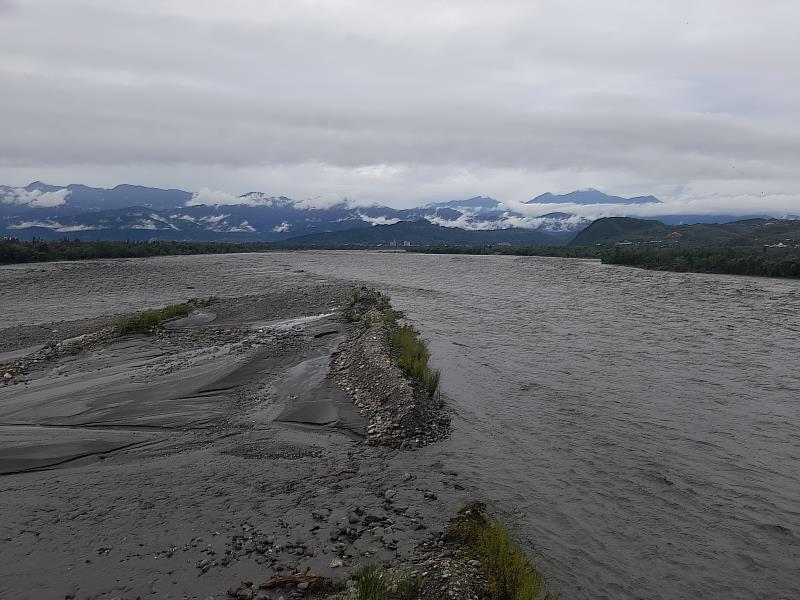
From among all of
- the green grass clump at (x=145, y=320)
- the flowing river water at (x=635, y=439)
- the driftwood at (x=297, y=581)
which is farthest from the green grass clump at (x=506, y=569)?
the green grass clump at (x=145, y=320)

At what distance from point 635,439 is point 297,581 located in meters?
11.3

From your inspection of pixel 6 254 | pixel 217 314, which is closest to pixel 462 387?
pixel 217 314

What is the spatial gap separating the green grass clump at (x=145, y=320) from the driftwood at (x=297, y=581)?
81.0ft

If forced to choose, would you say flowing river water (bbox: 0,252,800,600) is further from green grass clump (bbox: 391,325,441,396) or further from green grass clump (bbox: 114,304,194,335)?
green grass clump (bbox: 114,304,194,335)

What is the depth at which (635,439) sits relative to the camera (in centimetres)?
1561

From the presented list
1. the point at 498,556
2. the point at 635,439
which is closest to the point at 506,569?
the point at 498,556

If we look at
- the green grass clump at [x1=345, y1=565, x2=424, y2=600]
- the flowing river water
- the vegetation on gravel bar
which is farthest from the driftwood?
the vegetation on gravel bar

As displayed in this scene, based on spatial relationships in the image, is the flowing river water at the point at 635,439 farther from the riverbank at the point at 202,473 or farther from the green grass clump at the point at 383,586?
the green grass clump at the point at 383,586

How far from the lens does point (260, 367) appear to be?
22781 millimetres

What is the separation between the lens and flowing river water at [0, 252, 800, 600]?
9945 millimetres

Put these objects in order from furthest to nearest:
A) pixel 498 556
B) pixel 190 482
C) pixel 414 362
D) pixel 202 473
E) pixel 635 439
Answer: pixel 414 362 → pixel 635 439 → pixel 202 473 → pixel 190 482 → pixel 498 556

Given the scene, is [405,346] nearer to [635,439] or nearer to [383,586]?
[635,439]

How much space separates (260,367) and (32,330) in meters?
18.8

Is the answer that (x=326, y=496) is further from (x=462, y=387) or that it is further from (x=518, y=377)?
(x=518, y=377)
